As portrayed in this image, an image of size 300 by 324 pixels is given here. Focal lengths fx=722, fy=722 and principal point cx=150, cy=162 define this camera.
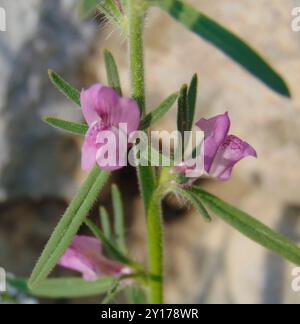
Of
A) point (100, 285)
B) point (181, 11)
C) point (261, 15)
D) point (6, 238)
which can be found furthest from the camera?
point (6, 238)

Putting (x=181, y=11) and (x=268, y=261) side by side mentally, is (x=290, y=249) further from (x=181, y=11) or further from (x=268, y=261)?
(x=268, y=261)

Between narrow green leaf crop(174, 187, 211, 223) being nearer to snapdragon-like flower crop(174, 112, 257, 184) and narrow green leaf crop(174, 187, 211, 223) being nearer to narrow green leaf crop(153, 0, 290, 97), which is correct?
snapdragon-like flower crop(174, 112, 257, 184)

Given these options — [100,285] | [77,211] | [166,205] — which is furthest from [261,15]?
[77,211]

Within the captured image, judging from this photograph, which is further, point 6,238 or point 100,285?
point 6,238

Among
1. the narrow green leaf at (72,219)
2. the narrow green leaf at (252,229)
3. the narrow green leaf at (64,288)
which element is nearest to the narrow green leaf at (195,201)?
the narrow green leaf at (252,229)

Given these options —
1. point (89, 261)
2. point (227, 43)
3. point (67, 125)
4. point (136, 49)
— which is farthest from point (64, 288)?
point (227, 43)

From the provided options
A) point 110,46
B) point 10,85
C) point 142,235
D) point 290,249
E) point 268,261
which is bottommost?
point 290,249

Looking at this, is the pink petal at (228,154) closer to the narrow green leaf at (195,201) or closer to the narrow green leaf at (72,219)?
the narrow green leaf at (195,201)
